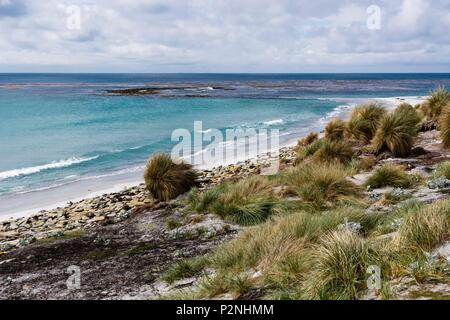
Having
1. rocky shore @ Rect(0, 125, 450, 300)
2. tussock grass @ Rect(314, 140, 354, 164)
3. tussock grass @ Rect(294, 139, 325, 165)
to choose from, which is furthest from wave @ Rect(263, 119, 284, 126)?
rocky shore @ Rect(0, 125, 450, 300)

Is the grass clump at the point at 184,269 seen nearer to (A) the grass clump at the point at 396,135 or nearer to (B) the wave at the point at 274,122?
(A) the grass clump at the point at 396,135

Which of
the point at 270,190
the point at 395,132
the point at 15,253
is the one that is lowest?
the point at 15,253

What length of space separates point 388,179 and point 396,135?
3.54 m

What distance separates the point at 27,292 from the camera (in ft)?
20.1

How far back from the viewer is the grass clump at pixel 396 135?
13211mm

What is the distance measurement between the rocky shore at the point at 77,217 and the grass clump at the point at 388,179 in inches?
200

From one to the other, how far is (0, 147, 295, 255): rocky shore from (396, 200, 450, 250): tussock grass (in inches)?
266

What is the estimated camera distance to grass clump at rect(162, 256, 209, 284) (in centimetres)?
589

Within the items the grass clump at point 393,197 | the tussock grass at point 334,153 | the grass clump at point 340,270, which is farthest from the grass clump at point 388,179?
the grass clump at point 340,270
